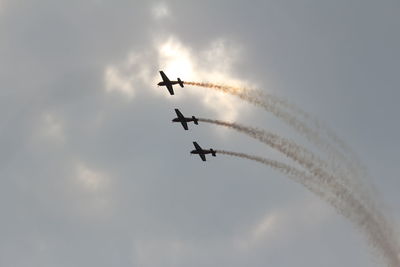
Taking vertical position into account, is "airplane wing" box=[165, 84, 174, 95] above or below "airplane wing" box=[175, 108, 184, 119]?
above

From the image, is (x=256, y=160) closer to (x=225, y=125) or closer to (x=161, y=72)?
(x=225, y=125)

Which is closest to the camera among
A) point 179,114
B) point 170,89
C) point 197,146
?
point 170,89

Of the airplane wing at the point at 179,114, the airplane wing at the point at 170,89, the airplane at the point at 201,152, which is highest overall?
the airplane wing at the point at 170,89

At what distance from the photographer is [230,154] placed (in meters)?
145

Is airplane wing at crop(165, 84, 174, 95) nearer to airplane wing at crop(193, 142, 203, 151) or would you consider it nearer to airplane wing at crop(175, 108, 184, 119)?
airplane wing at crop(175, 108, 184, 119)

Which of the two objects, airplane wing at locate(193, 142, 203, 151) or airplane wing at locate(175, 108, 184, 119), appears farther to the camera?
airplane wing at locate(193, 142, 203, 151)

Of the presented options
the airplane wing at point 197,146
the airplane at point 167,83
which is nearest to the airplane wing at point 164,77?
the airplane at point 167,83

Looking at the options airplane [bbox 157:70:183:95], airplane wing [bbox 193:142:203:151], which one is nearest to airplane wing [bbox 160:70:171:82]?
airplane [bbox 157:70:183:95]

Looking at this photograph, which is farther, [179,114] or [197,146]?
[197,146]

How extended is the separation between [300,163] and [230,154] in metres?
23.8

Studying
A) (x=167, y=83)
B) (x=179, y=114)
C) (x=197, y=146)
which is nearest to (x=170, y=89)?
(x=167, y=83)

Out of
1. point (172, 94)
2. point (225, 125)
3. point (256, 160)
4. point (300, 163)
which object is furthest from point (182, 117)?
point (300, 163)

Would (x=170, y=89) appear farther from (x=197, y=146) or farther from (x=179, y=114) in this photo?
(x=197, y=146)

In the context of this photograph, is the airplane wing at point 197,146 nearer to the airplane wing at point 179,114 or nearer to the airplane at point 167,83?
the airplane wing at point 179,114
